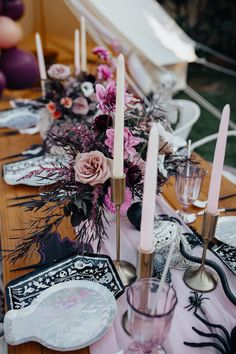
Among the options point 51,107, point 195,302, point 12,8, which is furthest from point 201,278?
point 12,8

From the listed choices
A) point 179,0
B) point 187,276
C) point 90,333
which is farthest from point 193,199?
point 179,0

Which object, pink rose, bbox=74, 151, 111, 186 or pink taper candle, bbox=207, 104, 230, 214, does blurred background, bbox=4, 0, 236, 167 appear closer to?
pink rose, bbox=74, 151, 111, 186

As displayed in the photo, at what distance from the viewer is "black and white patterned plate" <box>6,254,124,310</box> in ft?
2.42

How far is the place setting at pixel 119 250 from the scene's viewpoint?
613 millimetres

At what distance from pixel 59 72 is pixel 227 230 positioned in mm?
820

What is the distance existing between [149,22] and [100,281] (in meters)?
2.58

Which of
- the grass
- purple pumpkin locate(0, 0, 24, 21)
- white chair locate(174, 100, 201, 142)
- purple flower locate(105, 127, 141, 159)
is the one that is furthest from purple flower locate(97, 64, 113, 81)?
purple pumpkin locate(0, 0, 24, 21)

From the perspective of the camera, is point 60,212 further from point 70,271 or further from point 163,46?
point 163,46

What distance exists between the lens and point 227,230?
0.94m

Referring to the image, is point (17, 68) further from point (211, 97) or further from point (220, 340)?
point (220, 340)

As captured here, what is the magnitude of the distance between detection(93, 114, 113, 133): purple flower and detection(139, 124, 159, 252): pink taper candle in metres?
0.30

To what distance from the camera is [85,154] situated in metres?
0.74

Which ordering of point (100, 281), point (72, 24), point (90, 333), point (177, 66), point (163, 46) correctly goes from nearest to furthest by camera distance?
point (90, 333) → point (100, 281) → point (72, 24) → point (163, 46) → point (177, 66)

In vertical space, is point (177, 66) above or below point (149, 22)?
below
